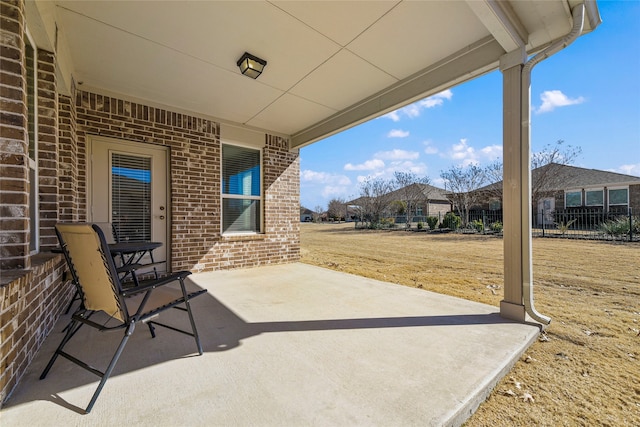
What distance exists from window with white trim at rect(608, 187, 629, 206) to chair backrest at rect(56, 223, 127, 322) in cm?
2325

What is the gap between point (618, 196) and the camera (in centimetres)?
1563

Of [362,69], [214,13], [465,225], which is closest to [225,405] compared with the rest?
[214,13]

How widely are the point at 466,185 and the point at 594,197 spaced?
8.19 metres

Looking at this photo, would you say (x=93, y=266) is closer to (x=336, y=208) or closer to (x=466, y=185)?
(x=466, y=185)

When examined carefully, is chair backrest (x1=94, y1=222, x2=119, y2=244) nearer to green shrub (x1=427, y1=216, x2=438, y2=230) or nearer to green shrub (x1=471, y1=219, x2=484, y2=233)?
green shrub (x1=471, y1=219, x2=484, y2=233)

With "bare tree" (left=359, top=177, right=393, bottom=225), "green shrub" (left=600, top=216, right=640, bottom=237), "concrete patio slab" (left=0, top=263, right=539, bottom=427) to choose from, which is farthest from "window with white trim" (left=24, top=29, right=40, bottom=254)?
"bare tree" (left=359, top=177, right=393, bottom=225)

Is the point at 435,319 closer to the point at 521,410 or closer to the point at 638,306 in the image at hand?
the point at 521,410

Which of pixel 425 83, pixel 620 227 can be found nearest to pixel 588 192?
pixel 620 227

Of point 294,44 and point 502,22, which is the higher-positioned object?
point 294,44

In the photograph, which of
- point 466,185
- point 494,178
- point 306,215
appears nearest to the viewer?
point 494,178

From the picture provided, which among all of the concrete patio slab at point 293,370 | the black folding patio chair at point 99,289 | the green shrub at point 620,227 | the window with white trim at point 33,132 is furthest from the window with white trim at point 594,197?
the window with white trim at point 33,132

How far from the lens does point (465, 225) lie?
15.4 meters

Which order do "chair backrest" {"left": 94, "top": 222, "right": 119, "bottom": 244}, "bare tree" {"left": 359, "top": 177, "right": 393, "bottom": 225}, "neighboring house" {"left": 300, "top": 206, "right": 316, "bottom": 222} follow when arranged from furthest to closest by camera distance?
1. "neighboring house" {"left": 300, "top": 206, "right": 316, "bottom": 222}
2. "bare tree" {"left": 359, "top": 177, "right": 393, "bottom": 225}
3. "chair backrest" {"left": 94, "top": 222, "right": 119, "bottom": 244}

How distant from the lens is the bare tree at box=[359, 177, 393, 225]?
21375 millimetres
